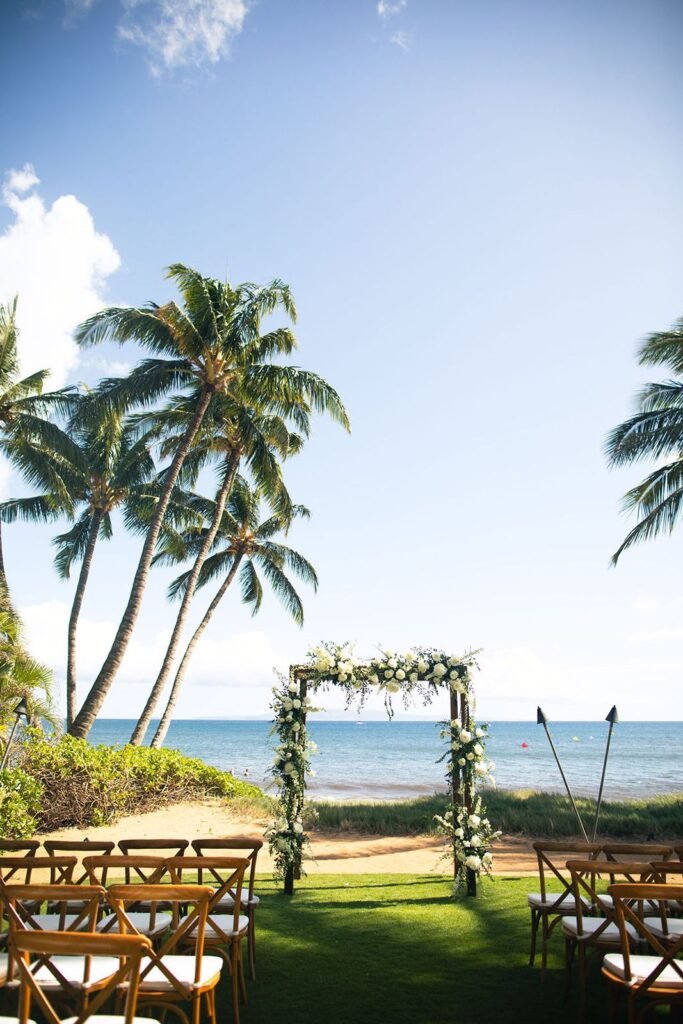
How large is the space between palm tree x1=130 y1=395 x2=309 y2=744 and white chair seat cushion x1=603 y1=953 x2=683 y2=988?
13.7 meters

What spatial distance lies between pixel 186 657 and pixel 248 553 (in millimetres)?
4286

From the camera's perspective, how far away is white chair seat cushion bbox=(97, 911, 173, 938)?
4.26 metres

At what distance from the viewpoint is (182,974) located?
136 inches

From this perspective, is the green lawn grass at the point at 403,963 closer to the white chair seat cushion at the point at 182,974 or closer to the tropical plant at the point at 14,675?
the white chair seat cushion at the point at 182,974

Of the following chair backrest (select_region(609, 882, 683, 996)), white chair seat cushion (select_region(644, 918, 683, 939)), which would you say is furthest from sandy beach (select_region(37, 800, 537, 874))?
chair backrest (select_region(609, 882, 683, 996))

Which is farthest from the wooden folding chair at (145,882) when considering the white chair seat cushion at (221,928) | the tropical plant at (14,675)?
the tropical plant at (14,675)

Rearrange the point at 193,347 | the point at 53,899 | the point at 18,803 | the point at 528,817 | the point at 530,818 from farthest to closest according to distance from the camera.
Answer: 1. the point at 193,347
2. the point at 528,817
3. the point at 530,818
4. the point at 18,803
5. the point at 53,899

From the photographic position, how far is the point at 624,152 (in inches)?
415

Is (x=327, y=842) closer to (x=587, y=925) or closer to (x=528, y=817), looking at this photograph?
(x=528, y=817)

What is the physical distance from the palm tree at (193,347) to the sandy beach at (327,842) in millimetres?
2335

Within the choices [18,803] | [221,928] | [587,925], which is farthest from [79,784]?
[587,925]

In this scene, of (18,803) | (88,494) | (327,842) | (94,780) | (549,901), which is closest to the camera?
(549,901)

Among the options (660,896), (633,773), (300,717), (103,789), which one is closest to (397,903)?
(300,717)

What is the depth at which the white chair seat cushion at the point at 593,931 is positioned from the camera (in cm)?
421
